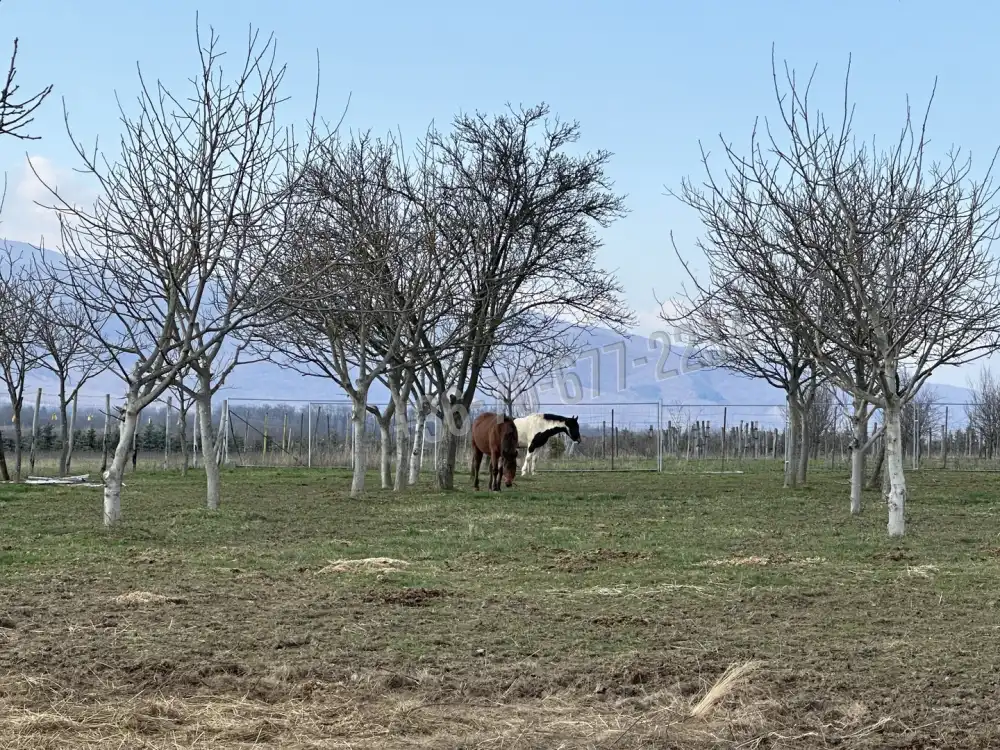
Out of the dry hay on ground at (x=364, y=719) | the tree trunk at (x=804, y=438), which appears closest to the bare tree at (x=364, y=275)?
the tree trunk at (x=804, y=438)

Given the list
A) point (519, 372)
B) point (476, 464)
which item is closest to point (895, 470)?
point (476, 464)

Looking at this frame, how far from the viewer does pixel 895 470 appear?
40.4 feet

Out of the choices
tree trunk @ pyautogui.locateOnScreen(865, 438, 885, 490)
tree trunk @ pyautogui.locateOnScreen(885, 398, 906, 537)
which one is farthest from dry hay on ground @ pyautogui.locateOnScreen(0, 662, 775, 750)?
tree trunk @ pyautogui.locateOnScreen(865, 438, 885, 490)

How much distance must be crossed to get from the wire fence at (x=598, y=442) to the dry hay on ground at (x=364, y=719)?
1128 inches

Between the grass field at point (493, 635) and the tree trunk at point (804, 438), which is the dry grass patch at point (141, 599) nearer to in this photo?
the grass field at point (493, 635)

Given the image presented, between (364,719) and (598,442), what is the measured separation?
127ft

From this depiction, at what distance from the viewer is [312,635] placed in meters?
6.71

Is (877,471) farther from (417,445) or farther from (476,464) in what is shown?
(417,445)

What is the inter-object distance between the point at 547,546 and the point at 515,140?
11.8 m

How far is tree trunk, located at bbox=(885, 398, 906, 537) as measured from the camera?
12344 millimetres

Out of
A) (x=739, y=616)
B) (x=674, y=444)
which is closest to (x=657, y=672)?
(x=739, y=616)

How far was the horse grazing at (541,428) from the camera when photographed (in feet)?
90.6

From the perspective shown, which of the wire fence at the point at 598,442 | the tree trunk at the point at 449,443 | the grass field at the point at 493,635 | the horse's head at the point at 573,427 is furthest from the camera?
the wire fence at the point at 598,442

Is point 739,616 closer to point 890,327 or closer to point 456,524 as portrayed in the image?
point 890,327
